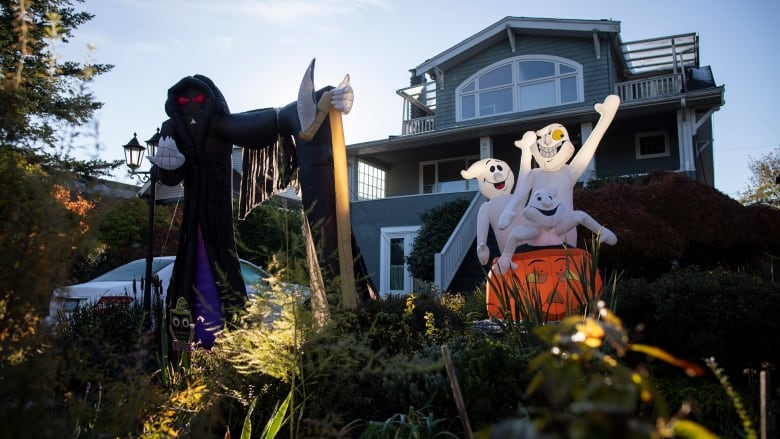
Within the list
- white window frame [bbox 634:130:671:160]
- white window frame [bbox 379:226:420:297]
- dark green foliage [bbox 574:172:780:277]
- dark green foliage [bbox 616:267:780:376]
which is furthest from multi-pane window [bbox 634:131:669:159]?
dark green foliage [bbox 616:267:780:376]

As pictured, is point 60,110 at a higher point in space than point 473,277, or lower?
higher

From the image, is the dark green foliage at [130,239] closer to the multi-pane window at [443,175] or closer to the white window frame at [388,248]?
the white window frame at [388,248]

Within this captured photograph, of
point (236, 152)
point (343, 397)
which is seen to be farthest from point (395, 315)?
point (236, 152)

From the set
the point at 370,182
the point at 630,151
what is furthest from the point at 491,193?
the point at 370,182

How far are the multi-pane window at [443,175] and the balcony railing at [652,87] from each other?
4.85 m

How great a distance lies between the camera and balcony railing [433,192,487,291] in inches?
455

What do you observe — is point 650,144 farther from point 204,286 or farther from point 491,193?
point 204,286

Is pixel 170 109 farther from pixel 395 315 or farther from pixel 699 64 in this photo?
pixel 699 64

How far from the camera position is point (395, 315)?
3.97m

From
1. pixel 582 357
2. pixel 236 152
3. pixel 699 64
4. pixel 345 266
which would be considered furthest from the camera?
pixel 236 152

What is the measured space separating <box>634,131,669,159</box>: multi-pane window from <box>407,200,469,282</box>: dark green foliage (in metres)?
5.50

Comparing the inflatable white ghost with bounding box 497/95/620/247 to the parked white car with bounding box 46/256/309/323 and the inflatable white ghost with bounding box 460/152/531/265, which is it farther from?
the parked white car with bounding box 46/256/309/323

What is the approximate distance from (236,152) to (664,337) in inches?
876

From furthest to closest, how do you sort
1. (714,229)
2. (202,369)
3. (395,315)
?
(714,229), (395,315), (202,369)
